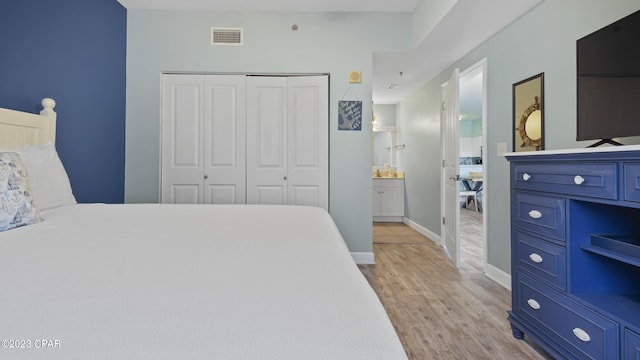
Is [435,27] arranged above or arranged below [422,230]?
above

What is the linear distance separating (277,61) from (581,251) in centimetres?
306

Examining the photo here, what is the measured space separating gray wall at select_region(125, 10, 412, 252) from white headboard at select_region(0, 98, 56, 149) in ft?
3.90

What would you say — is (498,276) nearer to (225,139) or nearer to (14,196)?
(225,139)

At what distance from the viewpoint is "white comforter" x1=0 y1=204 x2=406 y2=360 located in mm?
515

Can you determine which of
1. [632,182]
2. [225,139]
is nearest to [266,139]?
[225,139]

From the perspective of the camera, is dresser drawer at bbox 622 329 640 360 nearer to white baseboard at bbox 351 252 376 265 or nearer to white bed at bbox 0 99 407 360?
white bed at bbox 0 99 407 360

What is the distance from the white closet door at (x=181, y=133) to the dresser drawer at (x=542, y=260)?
296 cm

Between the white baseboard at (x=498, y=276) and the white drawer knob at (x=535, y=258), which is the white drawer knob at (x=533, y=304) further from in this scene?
the white baseboard at (x=498, y=276)

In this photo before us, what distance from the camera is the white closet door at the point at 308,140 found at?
353 centimetres

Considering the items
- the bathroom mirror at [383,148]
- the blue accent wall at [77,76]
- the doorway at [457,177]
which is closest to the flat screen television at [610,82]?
the doorway at [457,177]

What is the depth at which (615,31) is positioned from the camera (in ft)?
5.27

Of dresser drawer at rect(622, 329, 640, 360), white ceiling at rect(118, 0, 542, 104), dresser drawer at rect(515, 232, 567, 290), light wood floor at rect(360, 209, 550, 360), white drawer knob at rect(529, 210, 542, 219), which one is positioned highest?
white ceiling at rect(118, 0, 542, 104)

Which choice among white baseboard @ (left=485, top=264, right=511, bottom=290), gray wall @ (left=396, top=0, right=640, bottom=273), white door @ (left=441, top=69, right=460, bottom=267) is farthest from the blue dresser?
white door @ (left=441, top=69, right=460, bottom=267)

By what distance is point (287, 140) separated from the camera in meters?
3.54
